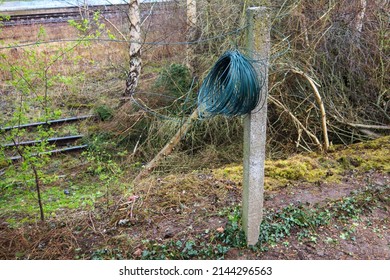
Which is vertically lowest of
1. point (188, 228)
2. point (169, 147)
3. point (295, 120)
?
point (188, 228)

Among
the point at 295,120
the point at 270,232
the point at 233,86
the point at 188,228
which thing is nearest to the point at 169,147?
the point at 295,120

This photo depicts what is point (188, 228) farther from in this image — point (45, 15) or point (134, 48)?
point (45, 15)

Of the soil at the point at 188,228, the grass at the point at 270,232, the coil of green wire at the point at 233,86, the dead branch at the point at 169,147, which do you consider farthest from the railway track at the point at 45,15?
the grass at the point at 270,232

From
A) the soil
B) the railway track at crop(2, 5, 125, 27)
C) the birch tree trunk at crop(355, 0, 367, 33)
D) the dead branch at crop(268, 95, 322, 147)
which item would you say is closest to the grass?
the soil

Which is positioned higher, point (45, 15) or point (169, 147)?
point (45, 15)

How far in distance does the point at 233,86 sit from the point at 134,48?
22.1 ft

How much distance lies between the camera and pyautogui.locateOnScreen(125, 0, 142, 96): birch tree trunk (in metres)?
8.60

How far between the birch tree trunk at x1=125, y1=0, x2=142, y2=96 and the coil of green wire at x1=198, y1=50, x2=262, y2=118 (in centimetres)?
571

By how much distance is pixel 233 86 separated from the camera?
2.91 m

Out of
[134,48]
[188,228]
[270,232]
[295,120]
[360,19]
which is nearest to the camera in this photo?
[270,232]

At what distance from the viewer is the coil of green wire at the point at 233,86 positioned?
2.92m

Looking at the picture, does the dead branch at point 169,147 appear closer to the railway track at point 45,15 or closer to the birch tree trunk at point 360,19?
the birch tree trunk at point 360,19

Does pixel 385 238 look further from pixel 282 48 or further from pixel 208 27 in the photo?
pixel 208 27

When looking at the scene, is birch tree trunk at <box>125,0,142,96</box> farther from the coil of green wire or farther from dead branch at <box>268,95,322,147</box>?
the coil of green wire
